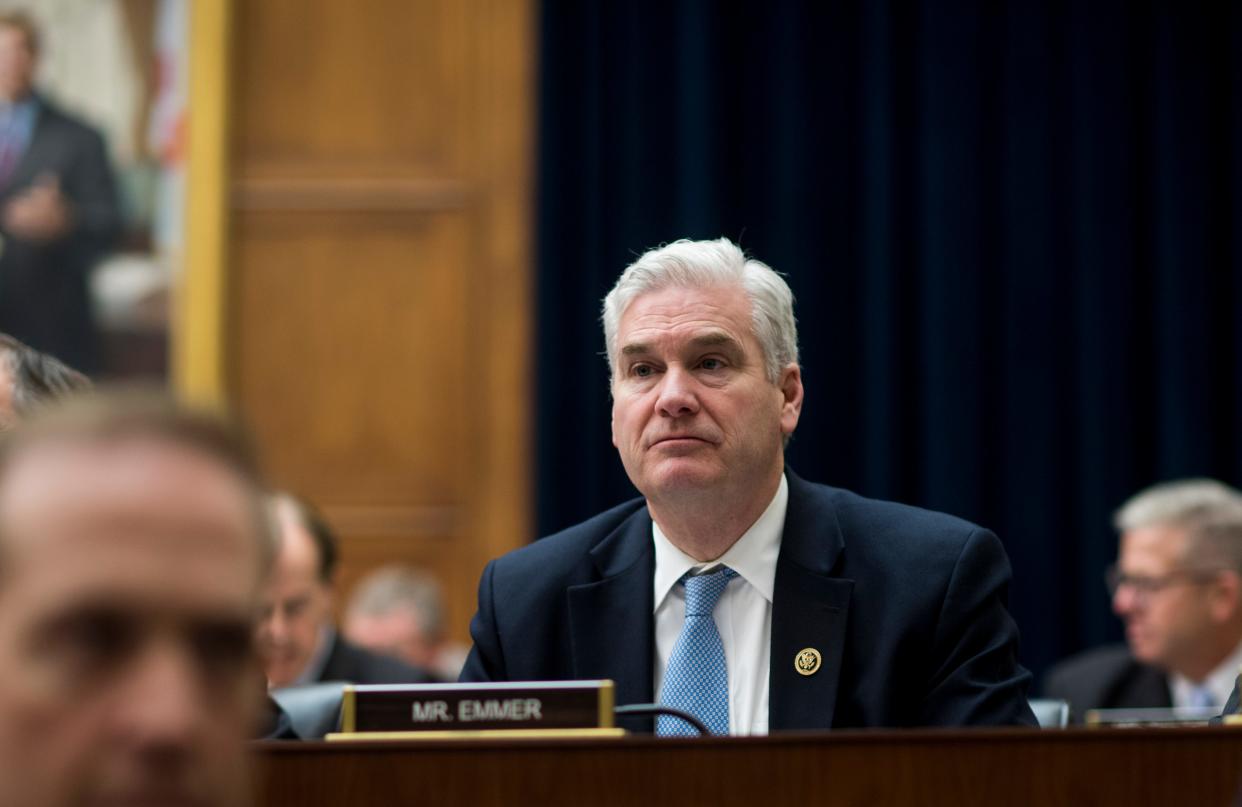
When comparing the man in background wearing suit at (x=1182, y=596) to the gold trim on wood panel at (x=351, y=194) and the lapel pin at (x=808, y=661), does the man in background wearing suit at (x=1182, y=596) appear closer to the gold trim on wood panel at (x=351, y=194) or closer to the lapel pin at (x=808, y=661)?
the lapel pin at (x=808, y=661)

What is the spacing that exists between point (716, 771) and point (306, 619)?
2586 millimetres

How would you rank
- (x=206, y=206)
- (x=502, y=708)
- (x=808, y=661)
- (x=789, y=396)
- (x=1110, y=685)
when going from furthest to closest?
(x=206, y=206) → (x=1110, y=685) → (x=789, y=396) → (x=808, y=661) → (x=502, y=708)

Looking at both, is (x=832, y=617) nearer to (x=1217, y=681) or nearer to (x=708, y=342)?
(x=708, y=342)

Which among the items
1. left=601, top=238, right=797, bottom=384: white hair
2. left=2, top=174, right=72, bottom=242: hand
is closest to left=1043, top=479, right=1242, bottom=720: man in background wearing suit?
left=601, top=238, right=797, bottom=384: white hair

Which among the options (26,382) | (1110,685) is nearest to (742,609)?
(26,382)

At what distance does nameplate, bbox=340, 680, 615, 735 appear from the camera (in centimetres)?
226

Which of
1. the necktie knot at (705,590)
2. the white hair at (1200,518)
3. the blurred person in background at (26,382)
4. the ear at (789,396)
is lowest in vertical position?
the white hair at (1200,518)

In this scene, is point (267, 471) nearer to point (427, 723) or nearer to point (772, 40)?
point (427, 723)

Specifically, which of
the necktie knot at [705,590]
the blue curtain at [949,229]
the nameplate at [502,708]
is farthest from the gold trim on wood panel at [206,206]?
the nameplate at [502,708]

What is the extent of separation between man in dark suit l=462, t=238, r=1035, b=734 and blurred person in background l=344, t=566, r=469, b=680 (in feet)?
9.32

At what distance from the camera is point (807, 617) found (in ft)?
9.94

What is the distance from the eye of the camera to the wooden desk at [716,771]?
6.85 ft

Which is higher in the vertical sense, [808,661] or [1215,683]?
[808,661]

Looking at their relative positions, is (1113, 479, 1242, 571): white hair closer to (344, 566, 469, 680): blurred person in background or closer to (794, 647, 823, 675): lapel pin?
(344, 566, 469, 680): blurred person in background
